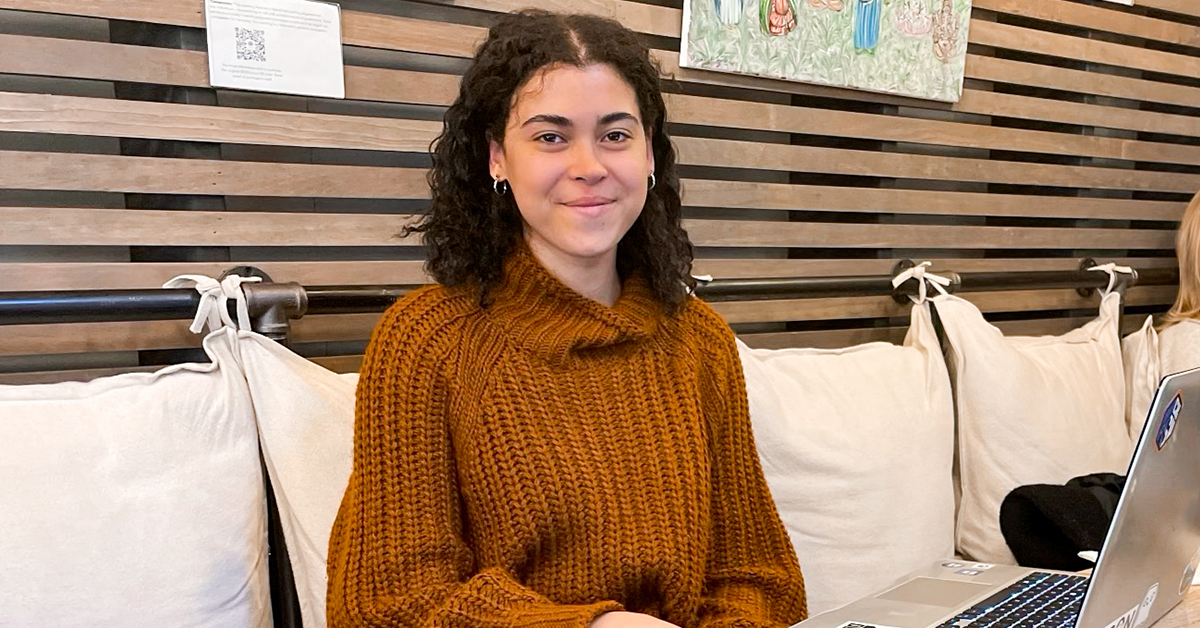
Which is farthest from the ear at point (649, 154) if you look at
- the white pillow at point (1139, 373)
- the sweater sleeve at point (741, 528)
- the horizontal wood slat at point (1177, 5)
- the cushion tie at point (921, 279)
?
the horizontal wood slat at point (1177, 5)

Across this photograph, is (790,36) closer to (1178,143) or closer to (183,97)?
(183,97)

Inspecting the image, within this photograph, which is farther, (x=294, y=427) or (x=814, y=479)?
(x=814, y=479)

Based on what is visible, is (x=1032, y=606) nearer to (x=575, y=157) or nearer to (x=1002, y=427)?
(x=575, y=157)

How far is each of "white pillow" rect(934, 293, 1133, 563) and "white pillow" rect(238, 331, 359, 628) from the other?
1.25 m

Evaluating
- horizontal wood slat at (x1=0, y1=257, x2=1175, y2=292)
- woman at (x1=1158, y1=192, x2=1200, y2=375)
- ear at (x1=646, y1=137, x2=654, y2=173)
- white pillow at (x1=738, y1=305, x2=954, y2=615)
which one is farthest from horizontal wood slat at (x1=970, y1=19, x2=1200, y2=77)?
ear at (x1=646, y1=137, x2=654, y2=173)

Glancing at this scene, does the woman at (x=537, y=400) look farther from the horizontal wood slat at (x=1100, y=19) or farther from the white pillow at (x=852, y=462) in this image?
the horizontal wood slat at (x=1100, y=19)

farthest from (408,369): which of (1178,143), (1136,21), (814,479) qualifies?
(1178,143)

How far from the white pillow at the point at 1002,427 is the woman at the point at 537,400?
85cm

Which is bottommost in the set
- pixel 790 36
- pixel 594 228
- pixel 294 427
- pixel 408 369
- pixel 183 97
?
pixel 294 427

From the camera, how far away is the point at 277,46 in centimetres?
133

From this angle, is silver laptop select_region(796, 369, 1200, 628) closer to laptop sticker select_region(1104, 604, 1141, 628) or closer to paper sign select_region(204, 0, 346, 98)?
laptop sticker select_region(1104, 604, 1141, 628)

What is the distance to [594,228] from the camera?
3.40ft

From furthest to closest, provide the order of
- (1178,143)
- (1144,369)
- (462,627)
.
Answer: (1178,143), (1144,369), (462,627)

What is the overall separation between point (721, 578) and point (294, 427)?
0.60m
